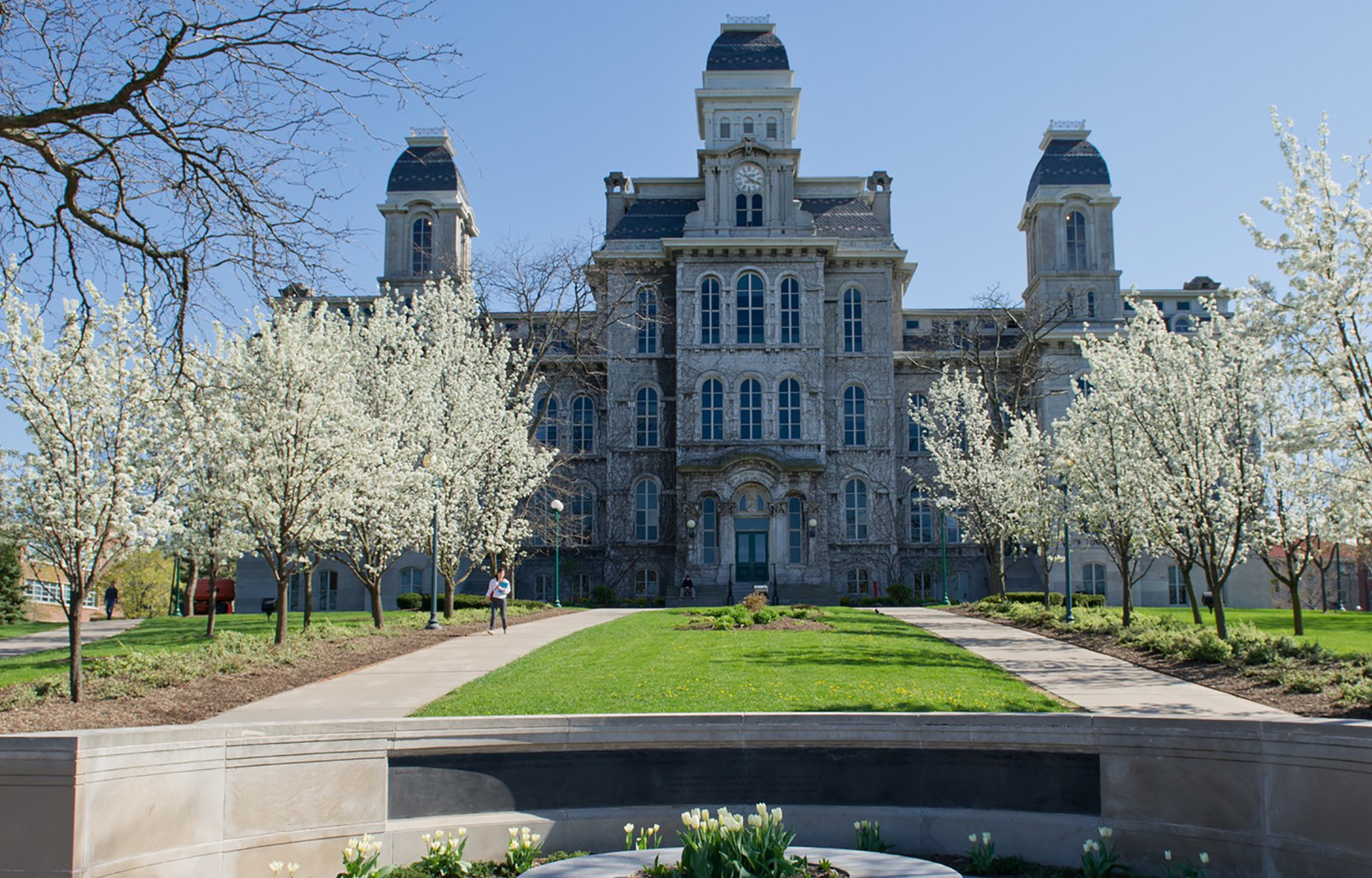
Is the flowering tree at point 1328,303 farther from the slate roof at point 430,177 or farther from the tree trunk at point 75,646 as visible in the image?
the slate roof at point 430,177

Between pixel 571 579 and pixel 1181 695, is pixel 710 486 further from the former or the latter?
pixel 1181 695

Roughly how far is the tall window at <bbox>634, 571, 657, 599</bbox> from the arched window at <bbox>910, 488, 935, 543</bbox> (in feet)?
36.8

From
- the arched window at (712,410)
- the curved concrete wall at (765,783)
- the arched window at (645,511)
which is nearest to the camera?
the curved concrete wall at (765,783)

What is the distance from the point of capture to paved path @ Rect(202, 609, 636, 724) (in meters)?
13.6

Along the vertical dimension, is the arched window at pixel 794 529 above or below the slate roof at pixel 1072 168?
below

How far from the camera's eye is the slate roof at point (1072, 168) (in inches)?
2140

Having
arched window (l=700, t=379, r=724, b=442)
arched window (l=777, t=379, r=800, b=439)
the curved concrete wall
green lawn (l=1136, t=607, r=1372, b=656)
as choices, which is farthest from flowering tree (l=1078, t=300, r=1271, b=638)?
arched window (l=700, t=379, r=724, b=442)

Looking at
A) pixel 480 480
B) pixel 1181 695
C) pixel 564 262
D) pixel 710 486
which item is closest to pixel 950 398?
pixel 710 486

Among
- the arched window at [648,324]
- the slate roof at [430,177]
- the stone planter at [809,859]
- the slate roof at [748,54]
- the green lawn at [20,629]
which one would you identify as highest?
the slate roof at [748,54]

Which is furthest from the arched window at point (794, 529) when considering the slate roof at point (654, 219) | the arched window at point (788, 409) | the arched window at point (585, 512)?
the slate roof at point (654, 219)

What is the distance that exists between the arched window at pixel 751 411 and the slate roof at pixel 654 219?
7.51m

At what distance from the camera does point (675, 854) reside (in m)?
7.57

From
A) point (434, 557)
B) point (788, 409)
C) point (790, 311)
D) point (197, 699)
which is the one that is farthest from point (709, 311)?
point (197, 699)

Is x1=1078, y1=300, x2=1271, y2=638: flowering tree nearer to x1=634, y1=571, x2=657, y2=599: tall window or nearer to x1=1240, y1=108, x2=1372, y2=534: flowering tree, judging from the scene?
x1=1240, y1=108, x2=1372, y2=534: flowering tree
